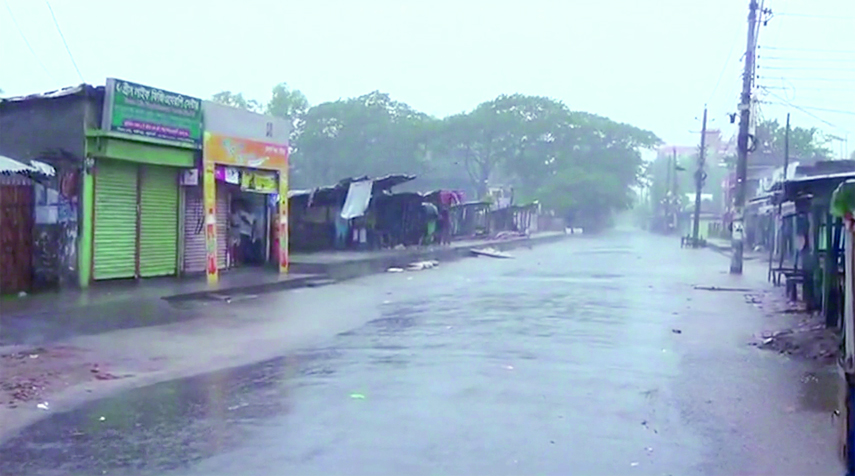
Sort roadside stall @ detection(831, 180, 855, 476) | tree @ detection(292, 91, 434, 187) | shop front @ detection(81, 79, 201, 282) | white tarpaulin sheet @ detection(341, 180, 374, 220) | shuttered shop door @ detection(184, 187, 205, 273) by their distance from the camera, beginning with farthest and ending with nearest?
tree @ detection(292, 91, 434, 187)
white tarpaulin sheet @ detection(341, 180, 374, 220)
shuttered shop door @ detection(184, 187, 205, 273)
shop front @ detection(81, 79, 201, 282)
roadside stall @ detection(831, 180, 855, 476)

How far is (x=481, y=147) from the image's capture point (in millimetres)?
91062

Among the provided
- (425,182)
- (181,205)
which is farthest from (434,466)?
(425,182)

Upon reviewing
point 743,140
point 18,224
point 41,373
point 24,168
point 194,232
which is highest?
point 743,140

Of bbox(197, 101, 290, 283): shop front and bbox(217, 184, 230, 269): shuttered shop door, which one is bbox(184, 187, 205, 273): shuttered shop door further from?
bbox(217, 184, 230, 269): shuttered shop door

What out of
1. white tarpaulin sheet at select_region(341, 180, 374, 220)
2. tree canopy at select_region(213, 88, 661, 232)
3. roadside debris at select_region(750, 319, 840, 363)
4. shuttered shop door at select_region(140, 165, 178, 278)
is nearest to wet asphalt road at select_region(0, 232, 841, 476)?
roadside debris at select_region(750, 319, 840, 363)

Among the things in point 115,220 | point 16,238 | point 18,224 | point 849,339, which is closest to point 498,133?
point 115,220

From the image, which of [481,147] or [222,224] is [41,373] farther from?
[481,147]

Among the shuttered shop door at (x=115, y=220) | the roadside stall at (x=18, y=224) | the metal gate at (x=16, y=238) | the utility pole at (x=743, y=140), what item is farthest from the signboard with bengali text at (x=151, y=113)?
the utility pole at (x=743, y=140)

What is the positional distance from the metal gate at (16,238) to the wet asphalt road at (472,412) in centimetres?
683

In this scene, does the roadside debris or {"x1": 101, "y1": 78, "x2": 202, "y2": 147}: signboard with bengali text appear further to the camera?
{"x1": 101, "y1": 78, "x2": 202, "y2": 147}: signboard with bengali text

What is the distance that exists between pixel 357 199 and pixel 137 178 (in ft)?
57.8

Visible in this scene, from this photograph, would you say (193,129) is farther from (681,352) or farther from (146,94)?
(681,352)

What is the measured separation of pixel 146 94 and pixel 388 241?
77.6 feet

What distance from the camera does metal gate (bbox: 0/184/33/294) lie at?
18328 mm
